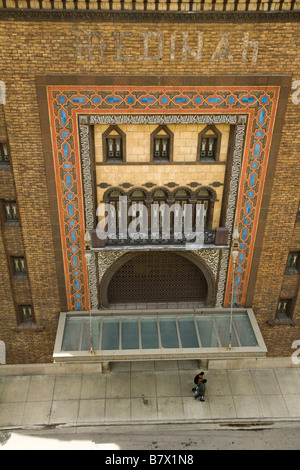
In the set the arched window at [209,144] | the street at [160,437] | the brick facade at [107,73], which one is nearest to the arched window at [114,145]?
the brick facade at [107,73]

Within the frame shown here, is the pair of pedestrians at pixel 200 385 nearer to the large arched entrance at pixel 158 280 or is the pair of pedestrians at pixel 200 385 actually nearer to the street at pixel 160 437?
the street at pixel 160 437

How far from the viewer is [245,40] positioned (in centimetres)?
1352

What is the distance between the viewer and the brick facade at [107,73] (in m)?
13.3

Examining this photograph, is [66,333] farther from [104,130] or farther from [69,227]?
[104,130]

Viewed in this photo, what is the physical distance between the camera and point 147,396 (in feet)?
62.3

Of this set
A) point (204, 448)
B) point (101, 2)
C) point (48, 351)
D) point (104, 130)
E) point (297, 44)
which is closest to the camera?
point (101, 2)

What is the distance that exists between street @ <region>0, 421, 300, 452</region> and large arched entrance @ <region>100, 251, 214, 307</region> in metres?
5.27

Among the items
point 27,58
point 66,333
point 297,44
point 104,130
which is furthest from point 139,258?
point 297,44

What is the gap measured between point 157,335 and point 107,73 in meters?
10.5

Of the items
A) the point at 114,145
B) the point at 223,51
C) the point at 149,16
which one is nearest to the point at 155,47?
the point at 149,16

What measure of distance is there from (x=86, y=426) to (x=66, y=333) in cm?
399

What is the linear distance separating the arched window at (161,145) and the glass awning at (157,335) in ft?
23.1

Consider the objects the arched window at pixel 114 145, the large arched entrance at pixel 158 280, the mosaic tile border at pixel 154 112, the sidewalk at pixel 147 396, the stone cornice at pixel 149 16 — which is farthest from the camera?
the sidewalk at pixel 147 396

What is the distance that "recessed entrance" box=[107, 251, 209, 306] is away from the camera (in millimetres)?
18266
